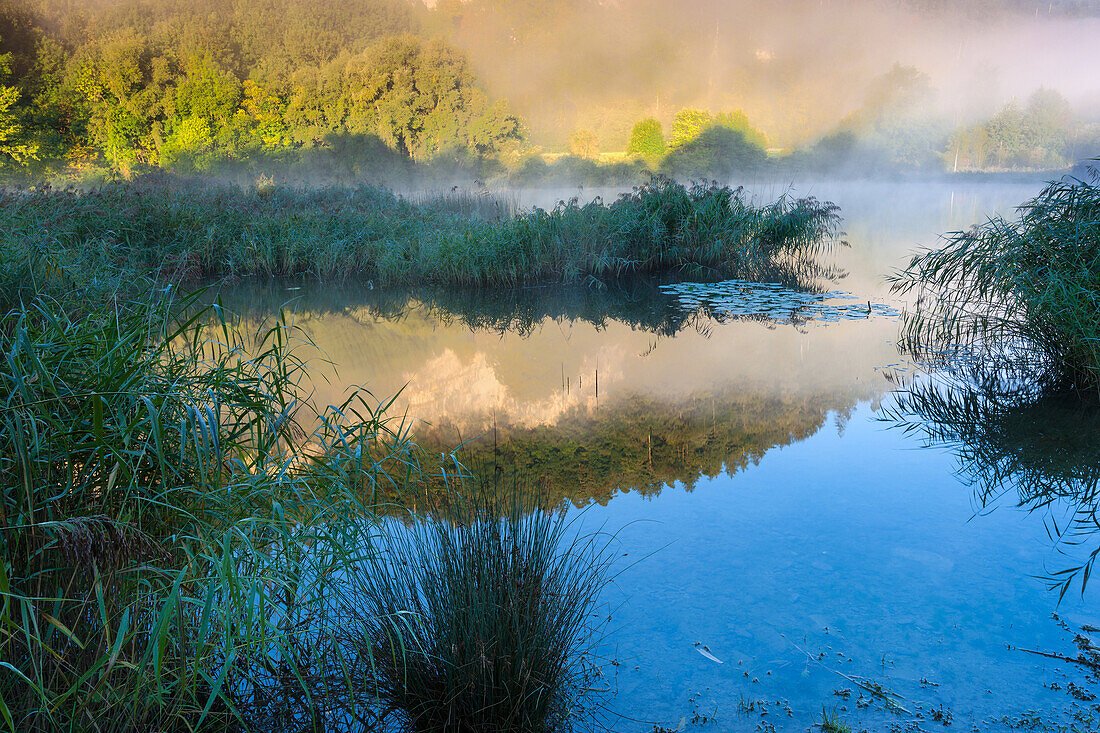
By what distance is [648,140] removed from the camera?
116 feet

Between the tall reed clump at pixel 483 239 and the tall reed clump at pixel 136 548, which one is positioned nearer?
the tall reed clump at pixel 136 548

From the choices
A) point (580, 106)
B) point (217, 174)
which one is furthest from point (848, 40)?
point (217, 174)

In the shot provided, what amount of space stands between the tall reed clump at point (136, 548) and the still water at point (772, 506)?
37.6 inches

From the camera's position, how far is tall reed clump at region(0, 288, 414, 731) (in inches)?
55.1

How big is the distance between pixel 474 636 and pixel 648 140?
118ft

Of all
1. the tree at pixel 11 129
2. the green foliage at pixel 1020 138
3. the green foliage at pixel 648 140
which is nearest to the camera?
the tree at pixel 11 129

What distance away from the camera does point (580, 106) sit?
4169 centimetres

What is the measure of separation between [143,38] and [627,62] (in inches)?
1008

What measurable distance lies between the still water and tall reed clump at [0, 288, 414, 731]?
95 centimetres

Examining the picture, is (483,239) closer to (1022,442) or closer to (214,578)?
(1022,442)

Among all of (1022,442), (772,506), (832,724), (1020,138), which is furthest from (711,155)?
(832,724)

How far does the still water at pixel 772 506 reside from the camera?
6.68 ft

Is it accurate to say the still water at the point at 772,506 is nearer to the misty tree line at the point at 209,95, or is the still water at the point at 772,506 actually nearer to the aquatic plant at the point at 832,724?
the aquatic plant at the point at 832,724

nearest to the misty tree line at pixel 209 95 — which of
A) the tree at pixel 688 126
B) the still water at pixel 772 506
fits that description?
the tree at pixel 688 126
